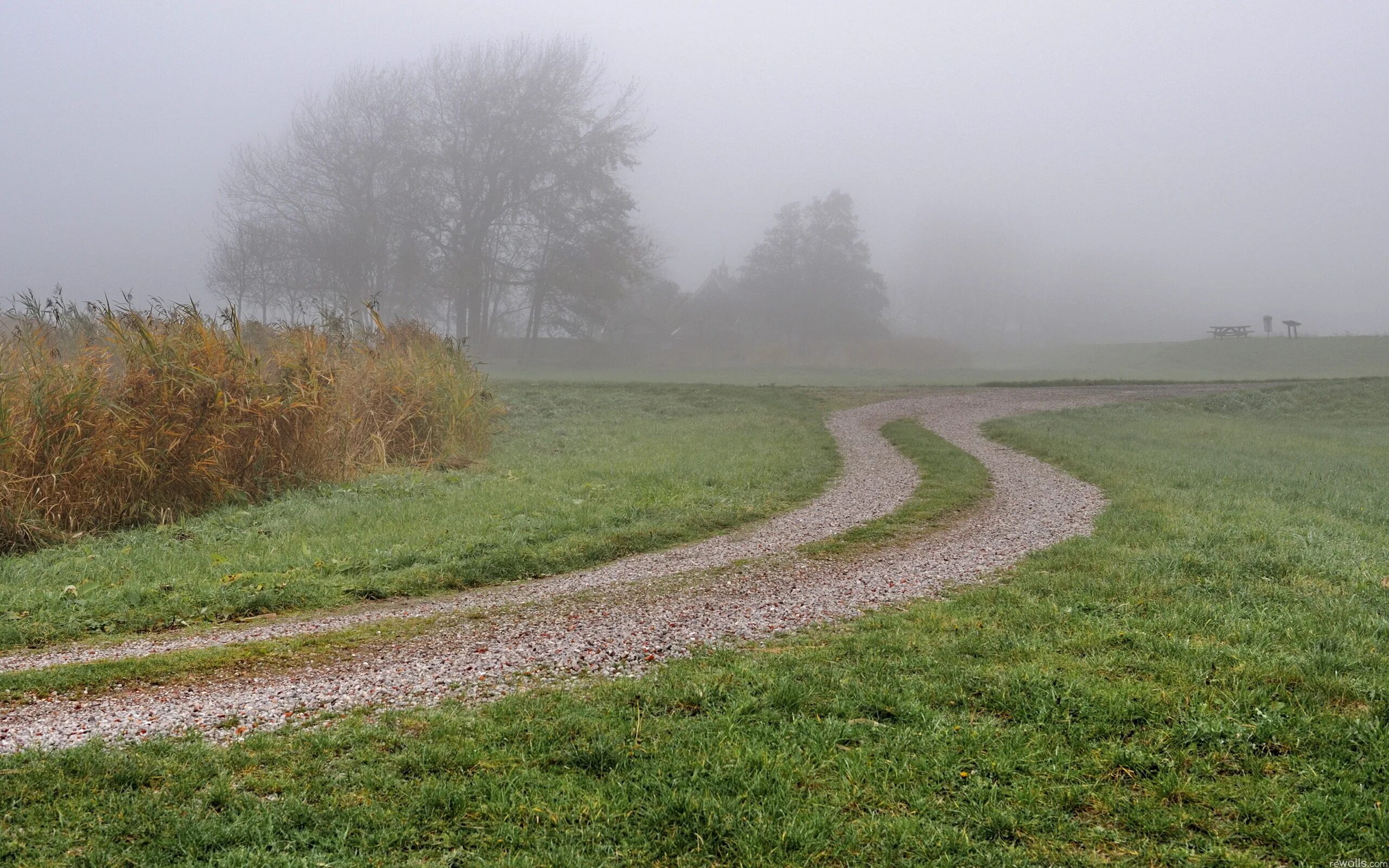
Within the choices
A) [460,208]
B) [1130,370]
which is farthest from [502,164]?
[1130,370]

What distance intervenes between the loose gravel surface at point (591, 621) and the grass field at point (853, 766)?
1.66 feet

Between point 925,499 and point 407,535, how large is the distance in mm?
7470

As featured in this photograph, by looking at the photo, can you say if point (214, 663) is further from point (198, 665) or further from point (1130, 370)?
point (1130, 370)

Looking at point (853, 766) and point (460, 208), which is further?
point (460, 208)

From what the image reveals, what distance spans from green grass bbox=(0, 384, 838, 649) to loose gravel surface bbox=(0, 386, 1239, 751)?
0.59 meters

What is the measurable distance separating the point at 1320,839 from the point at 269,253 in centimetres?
5884

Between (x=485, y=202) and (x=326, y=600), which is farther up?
(x=485, y=202)

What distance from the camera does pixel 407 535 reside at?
10141mm

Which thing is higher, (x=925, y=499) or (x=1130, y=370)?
(x=1130, y=370)

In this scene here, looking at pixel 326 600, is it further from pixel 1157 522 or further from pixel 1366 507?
pixel 1366 507

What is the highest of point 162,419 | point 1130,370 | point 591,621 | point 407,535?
point 1130,370

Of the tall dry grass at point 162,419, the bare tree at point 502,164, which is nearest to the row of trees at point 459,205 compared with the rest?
the bare tree at point 502,164

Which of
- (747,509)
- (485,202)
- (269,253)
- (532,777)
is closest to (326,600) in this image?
(532,777)

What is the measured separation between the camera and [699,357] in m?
62.9
